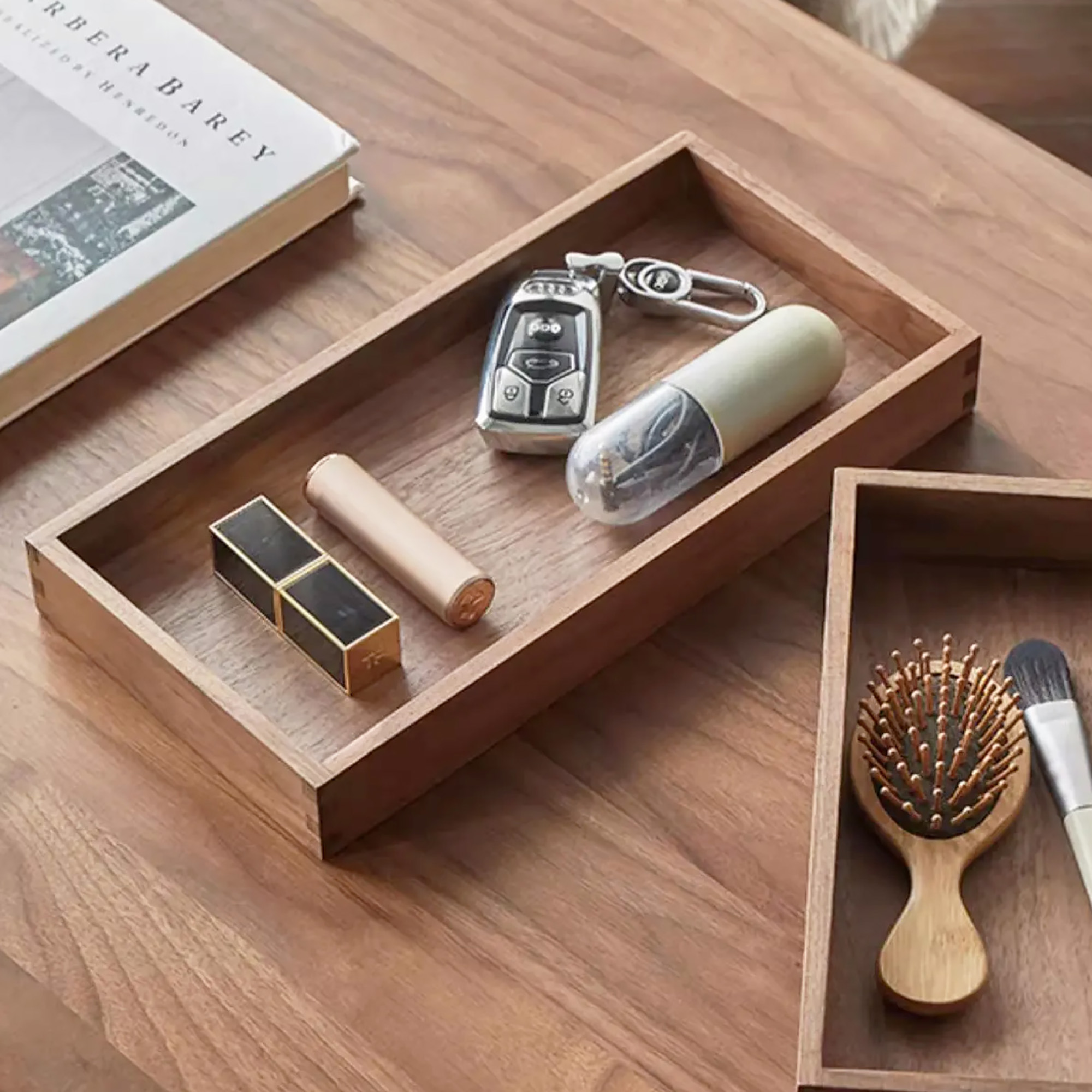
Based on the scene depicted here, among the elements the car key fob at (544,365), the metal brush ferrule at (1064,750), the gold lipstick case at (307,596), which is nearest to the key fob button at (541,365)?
the car key fob at (544,365)

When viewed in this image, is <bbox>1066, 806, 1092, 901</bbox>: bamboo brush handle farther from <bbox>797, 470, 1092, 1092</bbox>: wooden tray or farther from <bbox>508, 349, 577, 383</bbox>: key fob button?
<bbox>508, 349, 577, 383</bbox>: key fob button

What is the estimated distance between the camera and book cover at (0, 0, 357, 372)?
92cm

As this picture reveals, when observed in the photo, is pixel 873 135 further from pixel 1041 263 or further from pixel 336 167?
pixel 336 167

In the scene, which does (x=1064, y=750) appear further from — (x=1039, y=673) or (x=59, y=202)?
(x=59, y=202)

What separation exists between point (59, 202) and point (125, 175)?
0.11 ft

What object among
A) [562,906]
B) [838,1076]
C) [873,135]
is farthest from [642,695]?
[873,135]

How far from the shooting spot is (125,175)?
0.96 meters

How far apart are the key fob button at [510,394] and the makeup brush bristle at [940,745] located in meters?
0.20

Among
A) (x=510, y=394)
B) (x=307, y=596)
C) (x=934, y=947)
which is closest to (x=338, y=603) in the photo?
(x=307, y=596)

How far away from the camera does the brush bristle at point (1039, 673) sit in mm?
778

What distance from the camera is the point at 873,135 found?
1.02m

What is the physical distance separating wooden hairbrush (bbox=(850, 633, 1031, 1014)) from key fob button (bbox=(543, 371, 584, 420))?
0.18 m

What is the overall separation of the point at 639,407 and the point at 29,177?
0.31m

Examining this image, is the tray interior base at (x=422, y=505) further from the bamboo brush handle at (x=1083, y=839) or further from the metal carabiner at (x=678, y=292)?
the bamboo brush handle at (x=1083, y=839)
